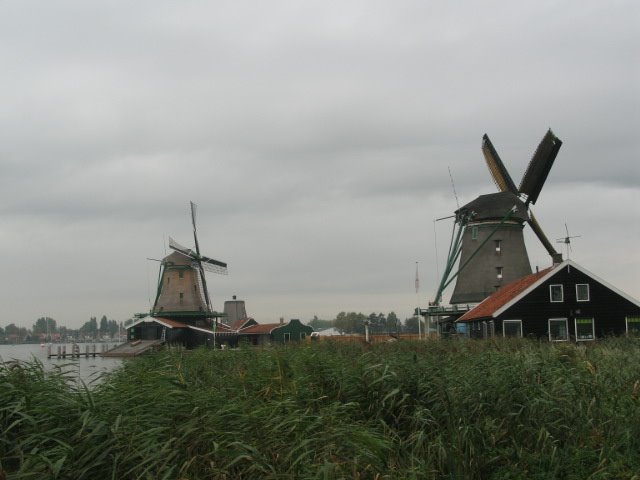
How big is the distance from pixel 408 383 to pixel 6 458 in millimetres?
5221

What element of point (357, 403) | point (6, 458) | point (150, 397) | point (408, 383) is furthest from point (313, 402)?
point (6, 458)

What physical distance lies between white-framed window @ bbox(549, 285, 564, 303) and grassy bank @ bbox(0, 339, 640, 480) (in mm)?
17604

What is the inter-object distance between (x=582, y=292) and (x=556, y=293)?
1.07m

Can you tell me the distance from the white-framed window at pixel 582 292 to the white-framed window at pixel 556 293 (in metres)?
0.64

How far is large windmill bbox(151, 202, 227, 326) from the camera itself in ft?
178

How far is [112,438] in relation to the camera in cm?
640

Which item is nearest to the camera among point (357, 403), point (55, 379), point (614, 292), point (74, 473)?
point (74, 473)

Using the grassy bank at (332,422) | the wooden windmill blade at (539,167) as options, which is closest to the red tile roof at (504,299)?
the wooden windmill blade at (539,167)

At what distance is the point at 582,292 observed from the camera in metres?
28.7

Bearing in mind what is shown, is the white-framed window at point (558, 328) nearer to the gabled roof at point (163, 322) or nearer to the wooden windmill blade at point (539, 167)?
the wooden windmill blade at point (539, 167)

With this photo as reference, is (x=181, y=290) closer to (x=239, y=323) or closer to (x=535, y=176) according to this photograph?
(x=239, y=323)

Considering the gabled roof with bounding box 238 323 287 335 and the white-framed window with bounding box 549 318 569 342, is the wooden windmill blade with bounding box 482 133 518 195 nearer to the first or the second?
the white-framed window with bounding box 549 318 569 342

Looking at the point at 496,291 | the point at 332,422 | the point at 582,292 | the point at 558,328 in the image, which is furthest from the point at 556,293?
the point at 332,422

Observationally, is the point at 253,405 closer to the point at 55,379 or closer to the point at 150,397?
the point at 150,397
